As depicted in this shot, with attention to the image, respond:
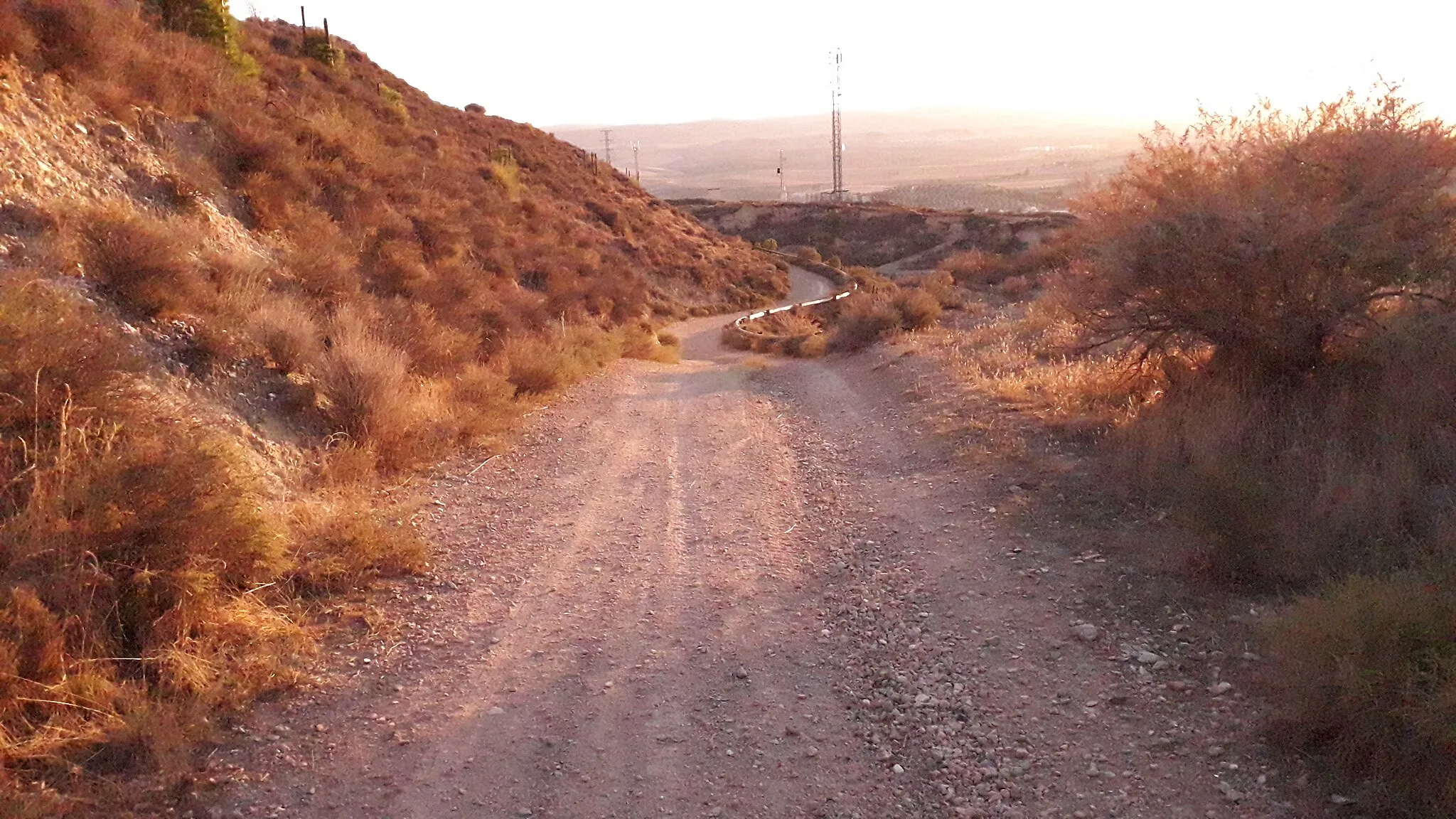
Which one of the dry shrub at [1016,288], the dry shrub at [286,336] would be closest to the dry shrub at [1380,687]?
the dry shrub at [286,336]

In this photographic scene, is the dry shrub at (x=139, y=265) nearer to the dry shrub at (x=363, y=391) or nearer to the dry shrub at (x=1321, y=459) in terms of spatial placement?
the dry shrub at (x=363, y=391)

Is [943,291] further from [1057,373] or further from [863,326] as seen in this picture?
[1057,373]

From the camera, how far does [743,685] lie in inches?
198

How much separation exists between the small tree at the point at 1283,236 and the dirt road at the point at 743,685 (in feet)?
8.69

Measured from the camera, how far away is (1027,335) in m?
16.2

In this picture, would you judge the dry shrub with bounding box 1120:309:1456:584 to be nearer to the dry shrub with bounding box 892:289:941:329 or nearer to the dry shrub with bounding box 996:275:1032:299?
the dry shrub with bounding box 892:289:941:329

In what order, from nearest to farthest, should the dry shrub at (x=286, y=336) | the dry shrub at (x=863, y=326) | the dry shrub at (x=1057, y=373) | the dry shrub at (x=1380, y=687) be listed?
1. the dry shrub at (x=1380, y=687)
2. the dry shrub at (x=286, y=336)
3. the dry shrub at (x=1057, y=373)
4. the dry shrub at (x=863, y=326)

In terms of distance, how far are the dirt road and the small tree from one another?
2.65m

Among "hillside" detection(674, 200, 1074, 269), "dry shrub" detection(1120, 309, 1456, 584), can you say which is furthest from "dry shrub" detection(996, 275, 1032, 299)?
"dry shrub" detection(1120, 309, 1456, 584)

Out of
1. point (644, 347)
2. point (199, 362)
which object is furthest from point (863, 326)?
point (199, 362)

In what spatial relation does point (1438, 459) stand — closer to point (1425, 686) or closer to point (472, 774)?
point (1425, 686)

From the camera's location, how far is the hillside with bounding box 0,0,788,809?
4.61m

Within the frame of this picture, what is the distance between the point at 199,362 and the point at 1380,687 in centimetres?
862

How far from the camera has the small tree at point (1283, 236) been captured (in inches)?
298
